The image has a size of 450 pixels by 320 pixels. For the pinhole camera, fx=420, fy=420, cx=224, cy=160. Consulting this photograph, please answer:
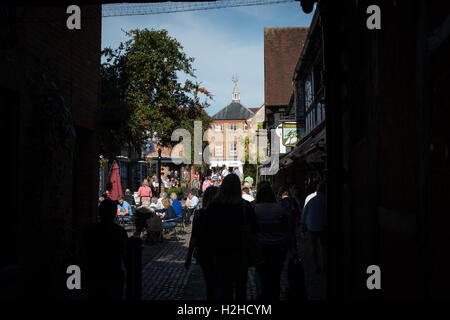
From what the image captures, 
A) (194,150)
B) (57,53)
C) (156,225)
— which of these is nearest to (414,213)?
Answer: (57,53)

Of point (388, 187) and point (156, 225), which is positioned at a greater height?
point (388, 187)

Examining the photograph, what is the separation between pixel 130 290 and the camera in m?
4.52

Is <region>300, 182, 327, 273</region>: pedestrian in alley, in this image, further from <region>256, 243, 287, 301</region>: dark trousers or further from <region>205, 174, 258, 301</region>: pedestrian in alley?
<region>205, 174, 258, 301</region>: pedestrian in alley

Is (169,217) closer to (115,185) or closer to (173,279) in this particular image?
(115,185)

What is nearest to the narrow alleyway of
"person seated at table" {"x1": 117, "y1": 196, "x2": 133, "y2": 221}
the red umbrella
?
the red umbrella

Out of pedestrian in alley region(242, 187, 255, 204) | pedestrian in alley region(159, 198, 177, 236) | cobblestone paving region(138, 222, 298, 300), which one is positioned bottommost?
cobblestone paving region(138, 222, 298, 300)

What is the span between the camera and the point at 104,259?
13.4 ft

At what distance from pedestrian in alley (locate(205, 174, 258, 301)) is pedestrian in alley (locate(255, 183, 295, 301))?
68 cm

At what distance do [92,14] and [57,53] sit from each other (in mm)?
1687

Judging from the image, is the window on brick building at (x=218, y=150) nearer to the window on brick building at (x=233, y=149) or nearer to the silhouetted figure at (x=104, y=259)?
the window on brick building at (x=233, y=149)

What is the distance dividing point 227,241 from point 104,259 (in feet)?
4.01

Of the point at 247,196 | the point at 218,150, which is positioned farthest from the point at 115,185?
the point at 218,150

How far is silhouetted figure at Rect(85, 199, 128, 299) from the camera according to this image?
406 centimetres
